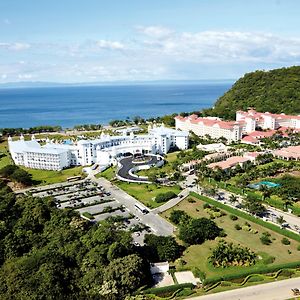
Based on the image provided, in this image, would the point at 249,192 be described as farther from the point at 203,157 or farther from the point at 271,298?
the point at 271,298

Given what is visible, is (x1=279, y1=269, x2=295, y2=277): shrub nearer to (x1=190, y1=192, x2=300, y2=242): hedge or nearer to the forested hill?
(x1=190, y1=192, x2=300, y2=242): hedge

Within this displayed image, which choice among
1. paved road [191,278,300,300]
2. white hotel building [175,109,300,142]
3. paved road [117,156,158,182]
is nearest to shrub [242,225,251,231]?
paved road [191,278,300,300]

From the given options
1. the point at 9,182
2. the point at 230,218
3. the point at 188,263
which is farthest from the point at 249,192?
the point at 9,182

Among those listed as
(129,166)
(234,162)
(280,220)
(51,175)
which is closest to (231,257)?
(280,220)

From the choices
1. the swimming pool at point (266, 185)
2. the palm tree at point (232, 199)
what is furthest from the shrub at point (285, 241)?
the swimming pool at point (266, 185)

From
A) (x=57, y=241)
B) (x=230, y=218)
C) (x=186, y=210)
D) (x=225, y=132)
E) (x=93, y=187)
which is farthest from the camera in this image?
(x=225, y=132)

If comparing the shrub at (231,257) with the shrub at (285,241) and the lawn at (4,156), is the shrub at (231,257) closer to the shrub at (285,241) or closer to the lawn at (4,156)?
the shrub at (285,241)
